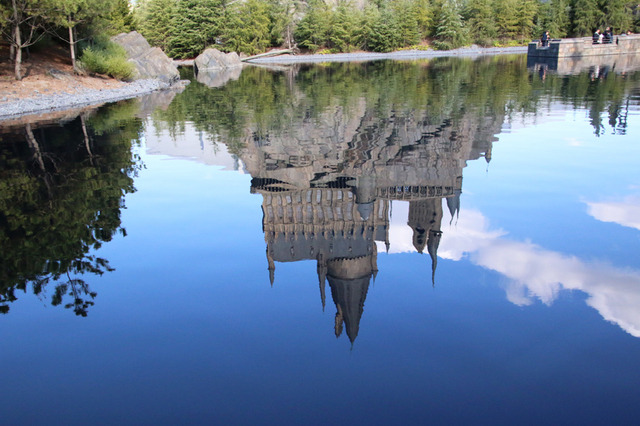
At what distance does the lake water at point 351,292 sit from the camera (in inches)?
267

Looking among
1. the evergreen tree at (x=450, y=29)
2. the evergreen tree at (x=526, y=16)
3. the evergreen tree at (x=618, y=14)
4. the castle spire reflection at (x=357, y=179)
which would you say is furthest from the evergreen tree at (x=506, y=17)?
the castle spire reflection at (x=357, y=179)

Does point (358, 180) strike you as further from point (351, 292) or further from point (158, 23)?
point (158, 23)

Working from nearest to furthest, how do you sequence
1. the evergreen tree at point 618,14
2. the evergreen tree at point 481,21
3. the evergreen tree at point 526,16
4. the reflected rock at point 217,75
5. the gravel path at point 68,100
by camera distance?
the gravel path at point 68,100 → the reflected rock at point 217,75 → the evergreen tree at point 618,14 → the evergreen tree at point 481,21 → the evergreen tree at point 526,16

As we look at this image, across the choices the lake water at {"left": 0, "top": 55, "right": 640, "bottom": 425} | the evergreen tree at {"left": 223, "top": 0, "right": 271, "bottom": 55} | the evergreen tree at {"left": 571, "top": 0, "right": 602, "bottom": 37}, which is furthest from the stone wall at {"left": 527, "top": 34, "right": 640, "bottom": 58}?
the lake water at {"left": 0, "top": 55, "right": 640, "bottom": 425}

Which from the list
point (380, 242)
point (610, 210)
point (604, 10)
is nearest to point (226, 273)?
point (380, 242)

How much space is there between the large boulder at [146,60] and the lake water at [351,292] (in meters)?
32.7

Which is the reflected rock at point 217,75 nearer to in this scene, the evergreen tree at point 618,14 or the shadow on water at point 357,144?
the shadow on water at point 357,144

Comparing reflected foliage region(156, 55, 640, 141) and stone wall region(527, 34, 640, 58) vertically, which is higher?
stone wall region(527, 34, 640, 58)

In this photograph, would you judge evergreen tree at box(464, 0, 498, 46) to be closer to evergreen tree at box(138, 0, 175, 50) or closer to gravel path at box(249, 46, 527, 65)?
gravel path at box(249, 46, 527, 65)

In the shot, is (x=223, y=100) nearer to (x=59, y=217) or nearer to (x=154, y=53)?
(x=154, y=53)

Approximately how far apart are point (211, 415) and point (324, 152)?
557 inches

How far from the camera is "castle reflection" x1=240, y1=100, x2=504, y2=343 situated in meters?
11.4

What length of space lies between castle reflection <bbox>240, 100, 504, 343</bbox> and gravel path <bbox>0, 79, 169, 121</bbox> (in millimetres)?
16401

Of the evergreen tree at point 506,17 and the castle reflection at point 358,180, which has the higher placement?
the evergreen tree at point 506,17
